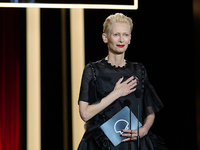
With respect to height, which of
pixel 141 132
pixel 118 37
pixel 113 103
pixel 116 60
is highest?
pixel 118 37

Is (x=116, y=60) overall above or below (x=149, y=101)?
above

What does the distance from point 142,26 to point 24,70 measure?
1223 mm

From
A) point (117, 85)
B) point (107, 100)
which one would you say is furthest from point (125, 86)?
point (107, 100)

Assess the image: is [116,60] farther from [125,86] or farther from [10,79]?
[10,79]

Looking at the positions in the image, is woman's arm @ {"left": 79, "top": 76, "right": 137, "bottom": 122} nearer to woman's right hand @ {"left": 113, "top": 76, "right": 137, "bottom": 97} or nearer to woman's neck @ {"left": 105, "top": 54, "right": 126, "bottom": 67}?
woman's right hand @ {"left": 113, "top": 76, "right": 137, "bottom": 97}

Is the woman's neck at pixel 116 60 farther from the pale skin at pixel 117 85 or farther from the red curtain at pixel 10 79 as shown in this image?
the red curtain at pixel 10 79

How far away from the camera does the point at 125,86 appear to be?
2236mm

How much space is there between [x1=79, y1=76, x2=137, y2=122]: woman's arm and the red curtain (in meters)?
1.38

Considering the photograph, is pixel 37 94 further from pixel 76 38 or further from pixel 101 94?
pixel 101 94

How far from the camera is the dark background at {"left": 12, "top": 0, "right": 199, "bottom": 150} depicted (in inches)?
131

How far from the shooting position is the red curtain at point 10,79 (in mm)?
3393

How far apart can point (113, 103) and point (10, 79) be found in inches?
60.2

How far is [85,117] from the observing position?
2197mm

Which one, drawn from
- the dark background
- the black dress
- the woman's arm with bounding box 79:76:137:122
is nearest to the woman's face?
the black dress
